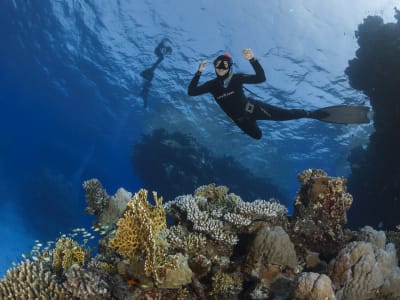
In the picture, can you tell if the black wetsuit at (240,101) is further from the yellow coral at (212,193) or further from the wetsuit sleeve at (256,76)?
the yellow coral at (212,193)

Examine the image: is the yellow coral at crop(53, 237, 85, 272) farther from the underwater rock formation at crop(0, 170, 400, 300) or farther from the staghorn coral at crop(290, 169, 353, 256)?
the staghorn coral at crop(290, 169, 353, 256)

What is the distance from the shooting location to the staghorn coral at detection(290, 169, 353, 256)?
6508 millimetres

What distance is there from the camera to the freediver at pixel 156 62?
23766mm

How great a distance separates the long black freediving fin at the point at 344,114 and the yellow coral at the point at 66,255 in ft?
22.6

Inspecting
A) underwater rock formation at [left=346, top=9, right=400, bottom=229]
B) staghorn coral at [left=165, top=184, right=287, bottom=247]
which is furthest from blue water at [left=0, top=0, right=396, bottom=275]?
staghorn coral at [left=165, top=184, right=287, bottom=247]

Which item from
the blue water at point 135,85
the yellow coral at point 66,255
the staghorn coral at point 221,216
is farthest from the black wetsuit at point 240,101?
the blue water at point 135,85

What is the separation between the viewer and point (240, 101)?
338 inches

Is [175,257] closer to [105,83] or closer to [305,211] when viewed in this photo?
[305,211]

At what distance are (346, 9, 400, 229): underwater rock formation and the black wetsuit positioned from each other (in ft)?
36.2

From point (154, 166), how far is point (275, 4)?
1892cm

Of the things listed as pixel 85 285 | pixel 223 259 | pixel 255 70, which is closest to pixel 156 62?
pixel 255 70

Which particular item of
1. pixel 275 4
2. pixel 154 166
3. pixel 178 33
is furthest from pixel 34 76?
pixel 275 4

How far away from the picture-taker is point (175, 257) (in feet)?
16.9

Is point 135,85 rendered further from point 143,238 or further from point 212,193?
point 143,238
